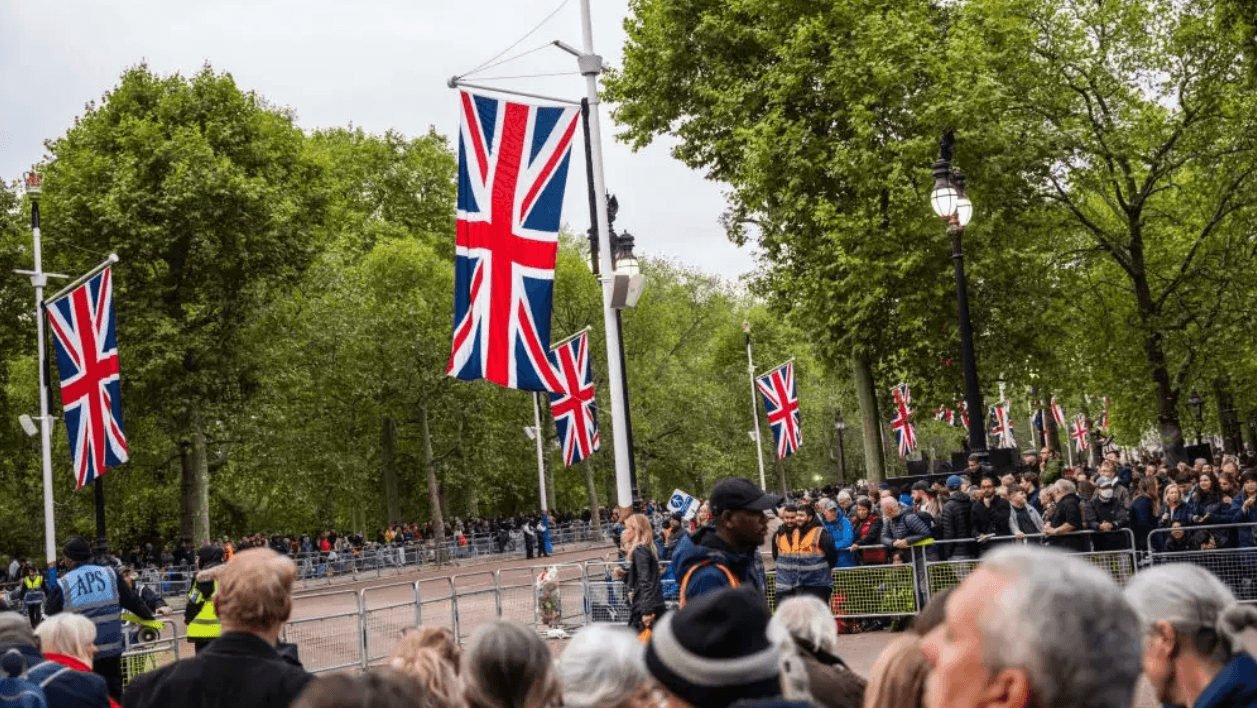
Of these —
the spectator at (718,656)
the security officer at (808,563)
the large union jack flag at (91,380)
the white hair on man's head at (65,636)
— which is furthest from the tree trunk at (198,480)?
the spectator at (718,656)

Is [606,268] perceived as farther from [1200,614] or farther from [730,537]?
[1200,614]

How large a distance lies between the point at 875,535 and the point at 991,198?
13.7 m

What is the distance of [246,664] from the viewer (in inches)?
179

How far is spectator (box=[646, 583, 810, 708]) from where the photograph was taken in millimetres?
3205

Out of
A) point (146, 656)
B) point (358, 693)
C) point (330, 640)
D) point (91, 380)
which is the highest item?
point (91, 380)

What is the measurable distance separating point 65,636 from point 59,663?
0.39 meters

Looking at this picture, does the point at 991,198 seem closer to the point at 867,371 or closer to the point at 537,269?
the point at 867,371

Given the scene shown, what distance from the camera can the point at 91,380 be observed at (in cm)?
2355

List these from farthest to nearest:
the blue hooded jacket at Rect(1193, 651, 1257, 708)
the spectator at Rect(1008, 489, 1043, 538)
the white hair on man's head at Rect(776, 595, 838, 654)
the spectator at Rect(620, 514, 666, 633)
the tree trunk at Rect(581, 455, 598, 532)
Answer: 1. the tree trunk at Rect(581, 455, 598, 532)
2. the spectator at Rect(1008, 489, 1043, 538)
3. the spectator at Rect(620, 514, 666, 633)
4. the white hair on man's head at Rect(776, 595, 838, 654)
5. the blue hooded jacket at Rect(1193, 651, 1257, 708)

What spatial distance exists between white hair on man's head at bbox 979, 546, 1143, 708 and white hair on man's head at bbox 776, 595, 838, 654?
266 cm

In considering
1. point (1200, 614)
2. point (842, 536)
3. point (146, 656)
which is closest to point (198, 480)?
point (146, 656)

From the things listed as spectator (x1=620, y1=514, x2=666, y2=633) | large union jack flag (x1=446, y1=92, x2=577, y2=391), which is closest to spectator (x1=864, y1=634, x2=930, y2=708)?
spectator (x1=620, y1=514, x2=666, y2=633)

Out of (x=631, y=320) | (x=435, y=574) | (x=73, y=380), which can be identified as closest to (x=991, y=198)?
(x=73, y=380)

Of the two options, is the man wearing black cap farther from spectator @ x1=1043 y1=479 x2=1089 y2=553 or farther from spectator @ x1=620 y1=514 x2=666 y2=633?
spectator @ x1=1043 y1=479 x2=1089 y2=553
